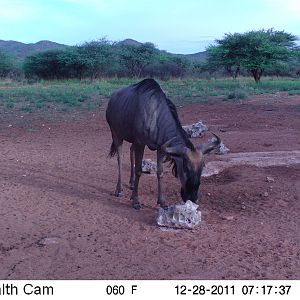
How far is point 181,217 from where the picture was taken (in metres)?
5.63

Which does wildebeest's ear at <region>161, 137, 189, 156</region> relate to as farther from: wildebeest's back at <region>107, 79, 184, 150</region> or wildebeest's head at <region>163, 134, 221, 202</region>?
wildebeest's back at <region>107, 79, 184, 150</region>

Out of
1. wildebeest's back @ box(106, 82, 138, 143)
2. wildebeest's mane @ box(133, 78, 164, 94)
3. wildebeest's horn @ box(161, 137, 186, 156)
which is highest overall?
wildebeest's mane @ box(133, 78, 164, 94)

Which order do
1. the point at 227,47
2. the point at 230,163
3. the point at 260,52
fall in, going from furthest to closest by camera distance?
the point at 227,47, the point at 260,52, the point at 230,163

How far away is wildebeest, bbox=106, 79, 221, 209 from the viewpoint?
19.2 feet

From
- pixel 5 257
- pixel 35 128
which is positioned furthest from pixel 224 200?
pixel 35 128

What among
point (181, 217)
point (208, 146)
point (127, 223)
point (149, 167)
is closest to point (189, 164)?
point (208, 146)

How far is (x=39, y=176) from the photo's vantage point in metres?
8.23

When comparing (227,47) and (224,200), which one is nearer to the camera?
(224,200)

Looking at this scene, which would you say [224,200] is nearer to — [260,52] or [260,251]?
[260,251]

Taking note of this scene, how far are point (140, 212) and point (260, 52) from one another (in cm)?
3107

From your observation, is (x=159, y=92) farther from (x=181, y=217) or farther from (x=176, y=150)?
(x=181, y=217)

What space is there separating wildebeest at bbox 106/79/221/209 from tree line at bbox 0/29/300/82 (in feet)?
95.9

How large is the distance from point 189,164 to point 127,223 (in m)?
1.10

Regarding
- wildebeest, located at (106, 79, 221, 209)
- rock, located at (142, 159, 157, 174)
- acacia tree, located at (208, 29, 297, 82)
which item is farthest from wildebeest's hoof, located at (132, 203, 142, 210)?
acacia tree, located at (208, 29, 297, 82)
